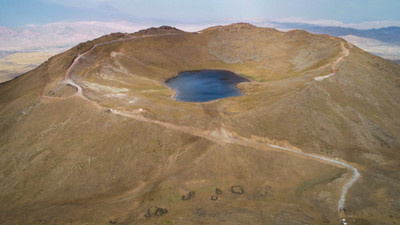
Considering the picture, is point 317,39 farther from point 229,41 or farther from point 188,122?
point 188,122

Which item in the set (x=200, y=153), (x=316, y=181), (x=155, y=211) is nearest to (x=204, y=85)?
(x=200, y=153)

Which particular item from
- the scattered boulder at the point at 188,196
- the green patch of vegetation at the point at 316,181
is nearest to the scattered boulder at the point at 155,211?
the scattered boulder at the point at 188,196

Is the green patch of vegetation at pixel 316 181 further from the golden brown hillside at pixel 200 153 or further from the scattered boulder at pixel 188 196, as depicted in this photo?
the scattered boulder at pixel 188 196

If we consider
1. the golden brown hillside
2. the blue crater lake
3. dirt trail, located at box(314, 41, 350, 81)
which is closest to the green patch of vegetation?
the golden brown hillside

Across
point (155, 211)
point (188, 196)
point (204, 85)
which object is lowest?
point (155, 211)


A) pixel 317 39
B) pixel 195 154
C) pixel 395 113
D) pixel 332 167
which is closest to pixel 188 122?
pixel 195 154

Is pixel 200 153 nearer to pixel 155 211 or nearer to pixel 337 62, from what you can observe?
pixel 155 211
